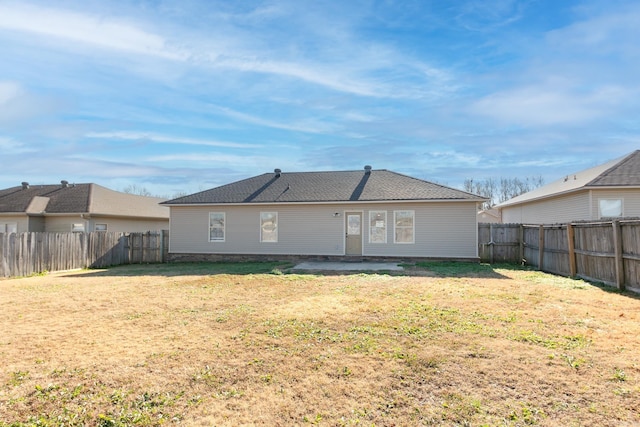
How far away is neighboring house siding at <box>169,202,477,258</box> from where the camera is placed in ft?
50.2

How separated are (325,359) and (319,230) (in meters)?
12.0

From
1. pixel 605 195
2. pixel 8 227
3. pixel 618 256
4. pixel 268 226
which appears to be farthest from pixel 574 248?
pixel 8 227

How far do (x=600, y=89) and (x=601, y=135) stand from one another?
2136cm

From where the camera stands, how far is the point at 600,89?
57.6 feet

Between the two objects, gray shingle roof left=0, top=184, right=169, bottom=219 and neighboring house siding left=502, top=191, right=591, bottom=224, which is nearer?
neighboring house siding left=502, top=191, right=591, bottom=224

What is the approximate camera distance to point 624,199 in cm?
1487

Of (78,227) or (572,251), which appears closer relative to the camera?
(572,251)

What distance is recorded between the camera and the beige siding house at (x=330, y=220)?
15.4 meters

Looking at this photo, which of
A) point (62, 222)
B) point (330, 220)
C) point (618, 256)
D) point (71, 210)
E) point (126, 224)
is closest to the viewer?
point (618, 256)

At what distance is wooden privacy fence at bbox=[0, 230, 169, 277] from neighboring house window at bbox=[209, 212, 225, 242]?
2610 millimetres

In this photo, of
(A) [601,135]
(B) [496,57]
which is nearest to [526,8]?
(B) [496,57]

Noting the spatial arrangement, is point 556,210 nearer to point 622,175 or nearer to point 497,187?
point 622,175

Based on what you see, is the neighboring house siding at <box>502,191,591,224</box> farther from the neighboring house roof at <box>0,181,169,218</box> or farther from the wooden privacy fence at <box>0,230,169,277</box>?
the neighboring house roof at <box>0,181,169,218</box>

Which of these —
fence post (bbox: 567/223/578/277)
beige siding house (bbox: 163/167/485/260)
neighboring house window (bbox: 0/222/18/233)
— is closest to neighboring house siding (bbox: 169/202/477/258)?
beige siding house (bbox: 163/167/485/260)
